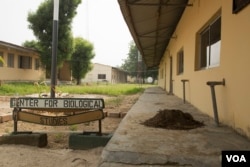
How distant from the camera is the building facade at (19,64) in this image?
24.9m

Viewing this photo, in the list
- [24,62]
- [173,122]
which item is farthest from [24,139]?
[24,62]

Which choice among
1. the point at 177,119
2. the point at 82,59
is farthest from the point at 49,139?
the point at 82,59

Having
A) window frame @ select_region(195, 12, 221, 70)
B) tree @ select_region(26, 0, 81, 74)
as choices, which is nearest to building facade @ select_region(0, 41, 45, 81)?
tree @ select_region(26, 0, 81, 74)

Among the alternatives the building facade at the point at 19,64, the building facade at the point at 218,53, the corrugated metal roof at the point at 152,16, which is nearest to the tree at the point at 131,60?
the building facade at the point at 19,64

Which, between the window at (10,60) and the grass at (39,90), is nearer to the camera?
the grass at (39,90)

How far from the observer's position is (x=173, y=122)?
5.39 metres

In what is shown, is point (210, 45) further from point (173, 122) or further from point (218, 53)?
point (173, 122)

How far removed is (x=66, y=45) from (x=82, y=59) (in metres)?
9.68

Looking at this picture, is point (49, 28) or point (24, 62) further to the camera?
point (49, 28)

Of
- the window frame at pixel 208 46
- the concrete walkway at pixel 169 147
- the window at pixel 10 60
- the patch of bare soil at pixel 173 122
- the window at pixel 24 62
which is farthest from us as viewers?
the window at pixel 24 62

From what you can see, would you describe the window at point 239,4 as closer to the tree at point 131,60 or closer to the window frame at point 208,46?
the window frame at point 208,46

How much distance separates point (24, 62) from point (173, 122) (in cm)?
2591

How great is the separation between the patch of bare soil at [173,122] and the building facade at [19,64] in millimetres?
19522

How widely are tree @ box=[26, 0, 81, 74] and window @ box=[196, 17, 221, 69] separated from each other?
23.0 meters
